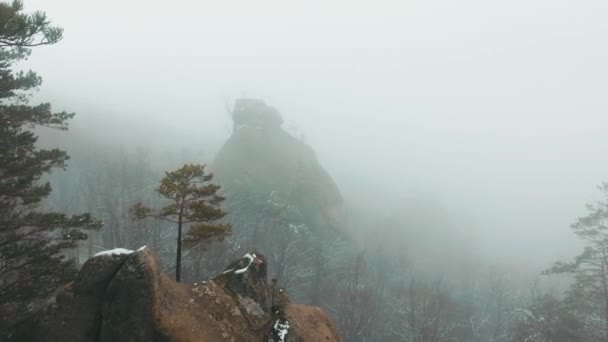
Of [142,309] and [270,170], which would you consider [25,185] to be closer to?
[142,309]

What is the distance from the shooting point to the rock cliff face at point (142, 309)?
29.4 ft

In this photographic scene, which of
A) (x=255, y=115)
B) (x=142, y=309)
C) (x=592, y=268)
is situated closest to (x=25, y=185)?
(x=142, y=309)

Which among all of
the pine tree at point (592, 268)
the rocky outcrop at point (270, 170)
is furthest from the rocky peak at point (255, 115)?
the pine tree at point (592, 268)

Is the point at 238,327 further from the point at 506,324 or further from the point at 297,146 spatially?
the point at 297,146

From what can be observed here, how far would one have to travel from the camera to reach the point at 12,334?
9.50m

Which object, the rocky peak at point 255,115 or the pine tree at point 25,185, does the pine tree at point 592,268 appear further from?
the rocky peak at point 255,115

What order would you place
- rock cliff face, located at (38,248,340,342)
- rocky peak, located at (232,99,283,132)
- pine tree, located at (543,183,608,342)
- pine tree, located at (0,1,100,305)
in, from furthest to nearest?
rocky peak, located at (232,99,283,132), pine tree, located at (543,183,608,342), pine tree, located at (0,1,100,305), rock cliff face, located at (38,248,340,342)

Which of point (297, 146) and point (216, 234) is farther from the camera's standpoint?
point (297, 146)

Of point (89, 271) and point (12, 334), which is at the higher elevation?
point (89, 271)

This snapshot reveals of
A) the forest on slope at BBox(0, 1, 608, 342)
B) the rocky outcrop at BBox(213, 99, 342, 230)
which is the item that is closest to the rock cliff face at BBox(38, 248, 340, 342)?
the forest on slope at BBox(0, 1, 608, 342)

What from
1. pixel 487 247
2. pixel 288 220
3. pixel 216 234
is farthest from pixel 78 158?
pixel 487 247

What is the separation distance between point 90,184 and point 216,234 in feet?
182

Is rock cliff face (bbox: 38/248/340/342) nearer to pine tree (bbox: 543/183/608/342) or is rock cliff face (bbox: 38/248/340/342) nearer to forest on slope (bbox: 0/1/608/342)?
forest on slope (bbox: 0/1/608/342)

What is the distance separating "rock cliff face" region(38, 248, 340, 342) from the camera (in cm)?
897
